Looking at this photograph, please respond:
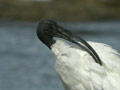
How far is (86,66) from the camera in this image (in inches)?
244

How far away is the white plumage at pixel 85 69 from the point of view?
6.20 m

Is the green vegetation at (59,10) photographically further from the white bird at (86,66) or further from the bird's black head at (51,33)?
the white bird at (86,66)

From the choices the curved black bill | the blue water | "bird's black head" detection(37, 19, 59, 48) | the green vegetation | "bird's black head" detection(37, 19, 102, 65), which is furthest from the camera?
the green vegetation

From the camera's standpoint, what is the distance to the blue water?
11992 mm

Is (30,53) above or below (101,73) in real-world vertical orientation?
below

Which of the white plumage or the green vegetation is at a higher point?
the white plumage

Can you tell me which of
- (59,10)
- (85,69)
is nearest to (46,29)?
(85,69)

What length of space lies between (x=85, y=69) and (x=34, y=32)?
13.5m

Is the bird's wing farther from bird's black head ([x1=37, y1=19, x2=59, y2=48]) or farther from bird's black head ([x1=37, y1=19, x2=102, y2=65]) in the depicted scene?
bird's black head ([x1=37, y1=19, x2=59, y2=48])

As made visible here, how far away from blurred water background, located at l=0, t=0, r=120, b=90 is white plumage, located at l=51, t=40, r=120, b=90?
4.71m

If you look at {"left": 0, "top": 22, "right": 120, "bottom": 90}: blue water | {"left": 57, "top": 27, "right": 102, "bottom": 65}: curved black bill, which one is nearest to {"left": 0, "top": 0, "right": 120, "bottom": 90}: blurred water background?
{"left": 0, "top": 22, "right": 120, "bottom": 90}: blue water

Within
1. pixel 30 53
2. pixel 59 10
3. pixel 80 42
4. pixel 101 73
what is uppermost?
pixel 80 42

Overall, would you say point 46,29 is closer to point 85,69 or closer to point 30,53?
point 85,69

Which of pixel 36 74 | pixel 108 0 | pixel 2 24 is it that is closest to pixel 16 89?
pixel 36 74
